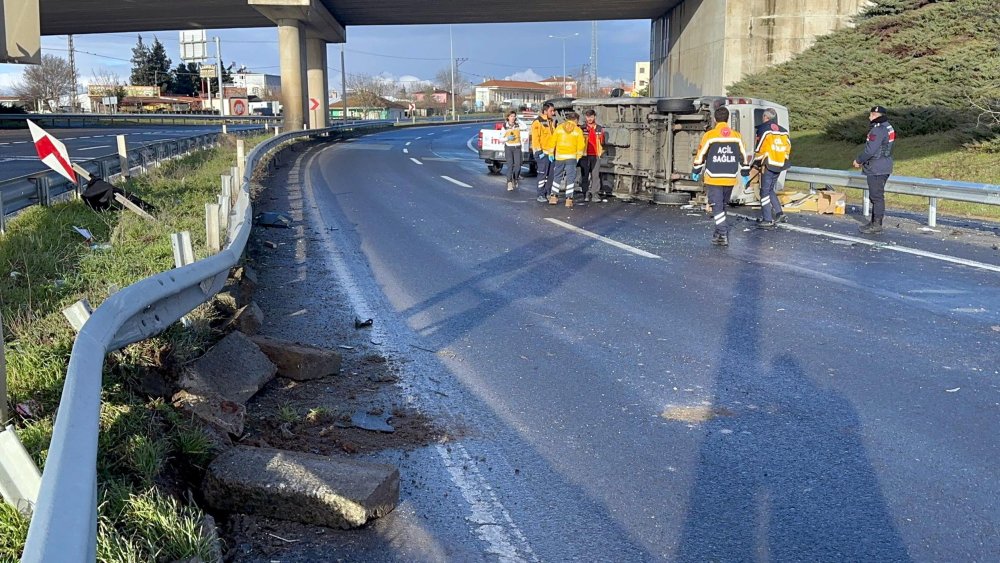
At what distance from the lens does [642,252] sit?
1091 centimetres

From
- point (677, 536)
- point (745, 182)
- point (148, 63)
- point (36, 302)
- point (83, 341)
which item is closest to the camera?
point (83, 341)

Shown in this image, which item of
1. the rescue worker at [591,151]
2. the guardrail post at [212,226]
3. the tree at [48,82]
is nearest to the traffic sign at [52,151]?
the guardrail post at [212,226]

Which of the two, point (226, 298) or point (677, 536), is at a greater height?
point (226, 298)

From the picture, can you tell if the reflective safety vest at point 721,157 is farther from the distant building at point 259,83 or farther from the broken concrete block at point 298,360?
the distant building at point 259,83

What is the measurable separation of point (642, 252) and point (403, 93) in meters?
158

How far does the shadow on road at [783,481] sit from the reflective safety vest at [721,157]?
5936 millimetres

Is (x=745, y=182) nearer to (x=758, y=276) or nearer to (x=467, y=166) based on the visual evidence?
(x=758, y=276)

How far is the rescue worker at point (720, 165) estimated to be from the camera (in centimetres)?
1141

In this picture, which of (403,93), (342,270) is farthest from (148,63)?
(342,270)

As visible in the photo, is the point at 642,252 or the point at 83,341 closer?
the point at 83,341

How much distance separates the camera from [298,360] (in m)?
5.74

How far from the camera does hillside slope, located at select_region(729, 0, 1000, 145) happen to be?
2200 cm

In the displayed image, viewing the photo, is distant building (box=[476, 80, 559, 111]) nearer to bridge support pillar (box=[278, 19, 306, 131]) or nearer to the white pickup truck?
bridge support pillar (box=[278, 19, 306, 131])

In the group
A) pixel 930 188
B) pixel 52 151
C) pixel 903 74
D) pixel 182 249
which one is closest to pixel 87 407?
pixel 182 249
